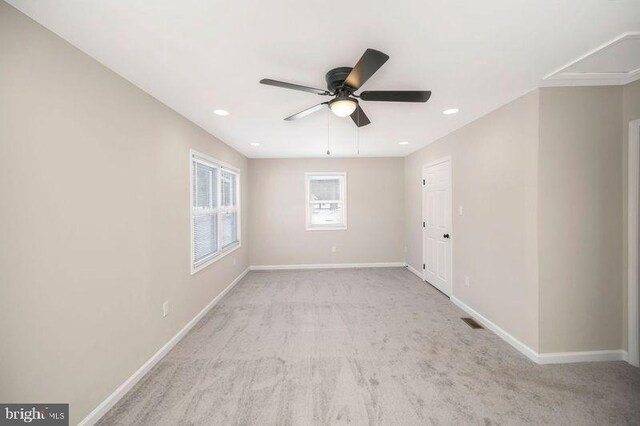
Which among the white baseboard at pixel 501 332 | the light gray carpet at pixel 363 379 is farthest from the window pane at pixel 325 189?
the white baseboard at pixel 501 332

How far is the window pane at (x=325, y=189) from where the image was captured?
5738 mm

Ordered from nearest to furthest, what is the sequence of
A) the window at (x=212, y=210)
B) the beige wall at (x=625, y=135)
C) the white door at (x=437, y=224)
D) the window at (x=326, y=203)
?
the beige wall at (x=625, y=135)
the window at (x=212, y=210)
the white door at (x=437, y=224)
the window at (x=326, y=203)

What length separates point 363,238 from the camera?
569cm

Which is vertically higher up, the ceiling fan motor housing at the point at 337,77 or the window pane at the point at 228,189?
the ceiling fan motor housing at the point at 337,77

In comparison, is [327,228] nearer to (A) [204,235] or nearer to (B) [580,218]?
(A) [204,235]

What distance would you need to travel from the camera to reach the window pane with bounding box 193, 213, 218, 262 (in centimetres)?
324

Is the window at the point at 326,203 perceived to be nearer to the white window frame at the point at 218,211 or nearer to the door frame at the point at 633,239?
the white window frame at the point at 218,211

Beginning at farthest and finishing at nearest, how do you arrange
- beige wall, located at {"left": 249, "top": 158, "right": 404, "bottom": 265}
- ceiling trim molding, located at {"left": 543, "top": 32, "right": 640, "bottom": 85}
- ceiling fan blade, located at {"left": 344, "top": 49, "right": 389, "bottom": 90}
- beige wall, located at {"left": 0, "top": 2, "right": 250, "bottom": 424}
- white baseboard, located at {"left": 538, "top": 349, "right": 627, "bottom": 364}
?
beige wall, located at {"left": 249, "top": 158, "right": 404, "bottom": 265}, white baseboard, located at {"left": 538, "top": 349, "right": 627, "bottom": 364}, ceiling trim molding, located at {"left": 543, "top": 32, "right": 640, "bottom": 85}, ceiling fan blade, located at {"left": 344, "top": 49, "right": 389, "bottom": 90}, beige wall, located at {"left": 0, "top": 2, "right": 250, "bottom": 424}

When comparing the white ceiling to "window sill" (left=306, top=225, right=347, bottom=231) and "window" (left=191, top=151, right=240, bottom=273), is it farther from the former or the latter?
"window sill" (left=306, top=225, right=347, bottom=231)

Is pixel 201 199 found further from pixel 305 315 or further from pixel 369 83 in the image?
pixel 369 83

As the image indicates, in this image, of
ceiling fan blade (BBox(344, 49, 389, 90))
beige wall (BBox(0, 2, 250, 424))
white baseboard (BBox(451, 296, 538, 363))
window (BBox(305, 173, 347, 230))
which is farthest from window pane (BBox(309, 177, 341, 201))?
ceiling fan blade (BBox(344, 49, 389, 90))

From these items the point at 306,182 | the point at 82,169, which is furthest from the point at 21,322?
the point at 306,182

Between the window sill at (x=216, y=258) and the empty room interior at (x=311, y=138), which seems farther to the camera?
the window sill at (x=216, y=258)

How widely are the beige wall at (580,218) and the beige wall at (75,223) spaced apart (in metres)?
3.56
